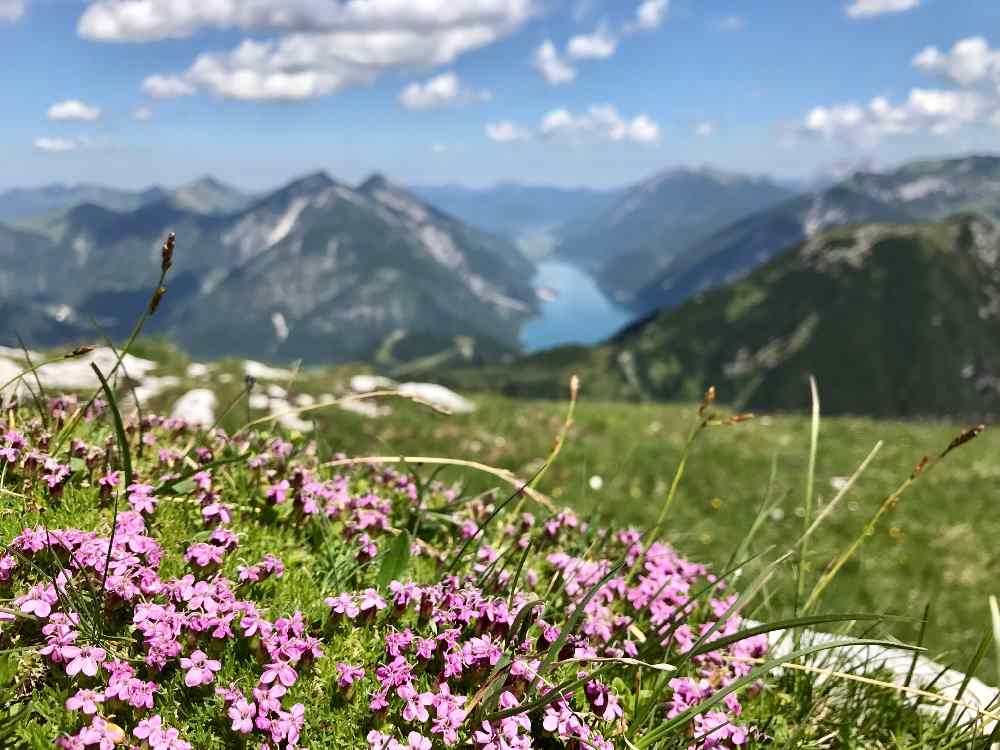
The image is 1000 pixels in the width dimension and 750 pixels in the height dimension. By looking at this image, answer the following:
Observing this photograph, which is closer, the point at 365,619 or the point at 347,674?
the point at 347,674

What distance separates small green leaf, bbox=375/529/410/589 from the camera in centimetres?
432

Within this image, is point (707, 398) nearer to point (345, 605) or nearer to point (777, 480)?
point (345, 605)

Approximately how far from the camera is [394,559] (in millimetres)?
4336

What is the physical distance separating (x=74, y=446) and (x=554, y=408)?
1094 inches

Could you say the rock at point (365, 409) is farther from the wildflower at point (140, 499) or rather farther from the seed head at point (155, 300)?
the seed head at point (155, 300)

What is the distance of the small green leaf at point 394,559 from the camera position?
4.32 metres

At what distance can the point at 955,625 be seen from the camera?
15078 mm

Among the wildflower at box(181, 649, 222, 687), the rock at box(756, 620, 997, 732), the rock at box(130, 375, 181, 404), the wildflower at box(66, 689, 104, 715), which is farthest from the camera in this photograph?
the rock at box(130, 375, 181, 404)

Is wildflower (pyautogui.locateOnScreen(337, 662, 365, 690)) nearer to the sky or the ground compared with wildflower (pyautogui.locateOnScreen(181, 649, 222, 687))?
nearer to the ground

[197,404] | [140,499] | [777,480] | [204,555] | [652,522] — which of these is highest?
[140,499]

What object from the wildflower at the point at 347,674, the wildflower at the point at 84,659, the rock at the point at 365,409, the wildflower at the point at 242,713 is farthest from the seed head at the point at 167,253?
A: the rock at the point at 365,409

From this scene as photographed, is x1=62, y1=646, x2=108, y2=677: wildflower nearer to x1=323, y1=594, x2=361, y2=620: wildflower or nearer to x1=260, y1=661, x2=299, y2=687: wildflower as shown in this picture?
x1=260, y1=661, x2=299, y2=687: wildflower

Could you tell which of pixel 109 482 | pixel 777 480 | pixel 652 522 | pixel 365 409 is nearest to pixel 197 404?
pixel 365 409

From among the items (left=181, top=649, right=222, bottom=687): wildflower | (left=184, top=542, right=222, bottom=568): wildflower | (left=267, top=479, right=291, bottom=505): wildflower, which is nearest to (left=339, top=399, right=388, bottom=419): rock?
(left=267, top=479, right=291, bottom=505): wildflower
